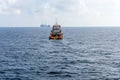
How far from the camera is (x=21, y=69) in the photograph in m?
61.7

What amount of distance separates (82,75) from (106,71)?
7.40 metres

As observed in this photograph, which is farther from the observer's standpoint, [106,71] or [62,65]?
[62,65]

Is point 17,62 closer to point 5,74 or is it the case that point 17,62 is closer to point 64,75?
point 5,74

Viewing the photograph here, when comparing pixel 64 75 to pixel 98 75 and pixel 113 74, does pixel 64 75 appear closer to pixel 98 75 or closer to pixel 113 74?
pixel 98 75

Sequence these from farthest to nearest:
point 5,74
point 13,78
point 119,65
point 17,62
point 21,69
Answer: point 17,62 < point 119,65 < point 21,69 < point 5,74 < point 13,78

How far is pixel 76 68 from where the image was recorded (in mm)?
62594

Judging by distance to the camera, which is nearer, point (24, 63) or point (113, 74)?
point (113, 74)

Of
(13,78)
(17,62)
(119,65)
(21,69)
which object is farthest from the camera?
(17,62)

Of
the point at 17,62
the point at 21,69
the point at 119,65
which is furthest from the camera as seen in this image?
the point at 17,62

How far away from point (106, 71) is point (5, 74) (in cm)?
2404

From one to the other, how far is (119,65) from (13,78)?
2967cm

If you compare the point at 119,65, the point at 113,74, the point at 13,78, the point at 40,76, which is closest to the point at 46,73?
the point at 40,76

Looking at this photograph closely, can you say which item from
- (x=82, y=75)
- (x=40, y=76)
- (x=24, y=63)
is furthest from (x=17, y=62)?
(x=82, y=75)

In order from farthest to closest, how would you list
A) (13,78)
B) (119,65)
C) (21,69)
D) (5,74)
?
(119,65) < (21,69) < (5,74) < (13,78)
